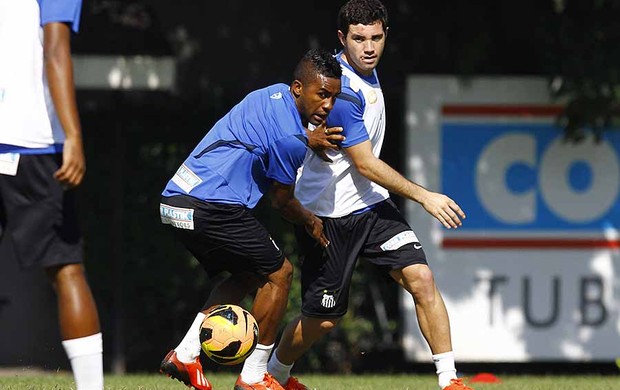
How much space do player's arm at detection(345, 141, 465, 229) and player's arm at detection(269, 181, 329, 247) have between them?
0.39 meters

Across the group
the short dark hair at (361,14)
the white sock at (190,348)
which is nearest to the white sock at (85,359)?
the white sock at (190,348)

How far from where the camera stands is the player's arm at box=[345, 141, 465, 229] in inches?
258

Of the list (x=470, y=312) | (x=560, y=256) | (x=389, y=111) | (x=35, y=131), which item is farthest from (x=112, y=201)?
(x=35, y=131)

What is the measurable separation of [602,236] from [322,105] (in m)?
5.22

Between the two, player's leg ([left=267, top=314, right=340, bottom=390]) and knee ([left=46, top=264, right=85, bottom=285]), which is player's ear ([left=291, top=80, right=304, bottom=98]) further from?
knee ([left=46, top=264, right=85, bottom=285])

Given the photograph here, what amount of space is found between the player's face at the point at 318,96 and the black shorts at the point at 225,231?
2.05 feet

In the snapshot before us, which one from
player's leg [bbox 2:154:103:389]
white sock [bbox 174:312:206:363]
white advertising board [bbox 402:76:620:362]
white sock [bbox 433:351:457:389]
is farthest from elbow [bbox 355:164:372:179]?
white advertising board [bbox 402:76:620:362]

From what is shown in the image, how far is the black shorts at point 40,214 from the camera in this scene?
16.8 feet

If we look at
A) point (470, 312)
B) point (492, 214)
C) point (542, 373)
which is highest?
point (492, 214)

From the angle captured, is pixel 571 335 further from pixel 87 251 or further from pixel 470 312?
pixel 87 251

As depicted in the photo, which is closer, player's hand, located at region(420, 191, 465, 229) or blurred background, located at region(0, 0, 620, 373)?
player's hand, located at region(420, 191, 465, 229)

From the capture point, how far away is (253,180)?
6.57 metres

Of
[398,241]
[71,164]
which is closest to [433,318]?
[398,241]

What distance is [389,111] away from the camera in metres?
11.3
